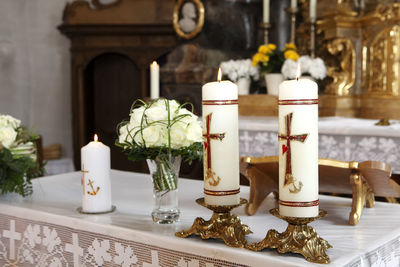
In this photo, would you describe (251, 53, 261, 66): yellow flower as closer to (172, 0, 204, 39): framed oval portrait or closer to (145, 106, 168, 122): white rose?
(172, 0, 204, 39): framed oval portrait

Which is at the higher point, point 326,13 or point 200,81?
point 326,13

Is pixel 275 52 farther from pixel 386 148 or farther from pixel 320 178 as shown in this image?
pixel 320 178

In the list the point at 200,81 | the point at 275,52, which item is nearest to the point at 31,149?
the point at 275,52

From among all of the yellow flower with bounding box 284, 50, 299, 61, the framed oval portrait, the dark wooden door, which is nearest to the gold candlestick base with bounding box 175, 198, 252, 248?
the yellow flower with bounding box 284, 50, 299, 61

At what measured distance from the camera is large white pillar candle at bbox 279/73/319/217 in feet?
4.16

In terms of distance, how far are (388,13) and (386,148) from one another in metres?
1.49

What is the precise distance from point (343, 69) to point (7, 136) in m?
3.28

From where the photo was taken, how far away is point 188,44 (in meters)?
6.06

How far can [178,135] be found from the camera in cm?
167

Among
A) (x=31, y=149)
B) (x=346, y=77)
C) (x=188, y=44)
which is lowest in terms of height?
(x=31, y=149)

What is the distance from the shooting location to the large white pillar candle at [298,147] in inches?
49.9

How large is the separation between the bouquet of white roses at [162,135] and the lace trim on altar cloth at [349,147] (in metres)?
2.06

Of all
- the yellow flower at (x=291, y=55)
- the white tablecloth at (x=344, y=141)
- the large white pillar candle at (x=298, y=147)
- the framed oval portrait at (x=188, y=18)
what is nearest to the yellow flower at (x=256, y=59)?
the yellow flower at (x=291, y=55)

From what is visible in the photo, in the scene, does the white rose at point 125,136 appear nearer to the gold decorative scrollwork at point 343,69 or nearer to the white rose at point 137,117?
the white rose at point 137,117
